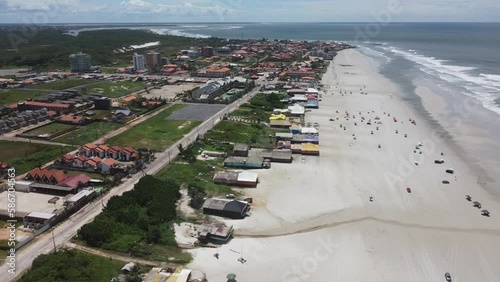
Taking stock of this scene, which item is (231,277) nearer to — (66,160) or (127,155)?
(127,155)

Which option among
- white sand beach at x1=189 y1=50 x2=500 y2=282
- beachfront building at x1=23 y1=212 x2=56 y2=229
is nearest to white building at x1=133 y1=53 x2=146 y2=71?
white sand beach at x1=189 y1=50 x2=500 y2=282

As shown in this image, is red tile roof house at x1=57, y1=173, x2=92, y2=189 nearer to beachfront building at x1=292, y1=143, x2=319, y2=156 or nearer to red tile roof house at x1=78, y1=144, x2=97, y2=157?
red tile roof house at x1=78, y1=144, x2=97, y2=157

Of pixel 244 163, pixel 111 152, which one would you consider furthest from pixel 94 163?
pixel 244 163

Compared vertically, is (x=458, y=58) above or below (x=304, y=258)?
above

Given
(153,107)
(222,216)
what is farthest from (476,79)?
(222,216)

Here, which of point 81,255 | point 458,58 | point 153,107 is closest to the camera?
point 81,255

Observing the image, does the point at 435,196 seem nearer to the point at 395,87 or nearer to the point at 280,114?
the point at 280,114
